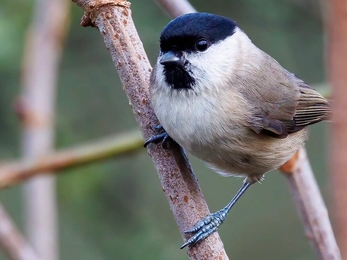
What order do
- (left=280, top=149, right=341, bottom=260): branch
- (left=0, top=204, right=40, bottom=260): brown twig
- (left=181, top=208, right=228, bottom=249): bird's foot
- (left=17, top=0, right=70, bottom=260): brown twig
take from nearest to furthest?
(left=181, top=208, right=228, bottom=249): bird's foot → (left=0, top=204, right=40, bottom=260): brown twig → (left=280, top=149, right=341, bottom=260): branch → (left=17, top=0, right=70, bottom=260): brown twig

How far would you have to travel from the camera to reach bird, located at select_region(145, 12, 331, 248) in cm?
184

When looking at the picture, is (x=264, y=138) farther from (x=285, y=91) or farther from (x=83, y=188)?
(x=83, y=188)

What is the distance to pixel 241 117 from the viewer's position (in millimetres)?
1969

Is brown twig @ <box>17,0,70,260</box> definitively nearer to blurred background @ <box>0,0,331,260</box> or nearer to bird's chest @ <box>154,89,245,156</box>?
blurred background @ <box>0,0,331,260</box>

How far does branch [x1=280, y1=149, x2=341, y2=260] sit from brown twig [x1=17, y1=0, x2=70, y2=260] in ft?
3.21

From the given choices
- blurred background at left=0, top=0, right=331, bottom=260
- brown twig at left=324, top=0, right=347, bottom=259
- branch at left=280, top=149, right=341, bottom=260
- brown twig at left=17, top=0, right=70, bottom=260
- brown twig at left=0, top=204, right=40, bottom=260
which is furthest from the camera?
blurred background at left=0, top=0, right=331, bottom=260

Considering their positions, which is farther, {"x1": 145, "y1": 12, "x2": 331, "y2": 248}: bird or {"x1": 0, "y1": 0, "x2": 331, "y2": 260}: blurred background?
{"x1": 0, "y1": 0, "x2": 331, "y2": 260}: blurred background

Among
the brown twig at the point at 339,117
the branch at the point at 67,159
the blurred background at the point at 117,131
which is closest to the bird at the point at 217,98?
the branch at the point at 67,159

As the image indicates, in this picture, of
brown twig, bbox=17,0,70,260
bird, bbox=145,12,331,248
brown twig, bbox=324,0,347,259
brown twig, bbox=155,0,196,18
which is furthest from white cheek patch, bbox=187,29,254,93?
brown twig, bbox=324,0,347,259

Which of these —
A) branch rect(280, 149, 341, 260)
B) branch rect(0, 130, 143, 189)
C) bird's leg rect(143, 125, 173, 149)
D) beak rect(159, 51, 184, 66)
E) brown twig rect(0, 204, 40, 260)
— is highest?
beak rect(159, 51, 184, 66)

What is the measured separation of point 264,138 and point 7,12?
1.52m

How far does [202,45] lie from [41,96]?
33.4 inches

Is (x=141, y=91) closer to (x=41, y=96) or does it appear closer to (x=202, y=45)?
(x=202, y=45)

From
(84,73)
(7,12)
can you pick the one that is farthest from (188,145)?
(84,73)
